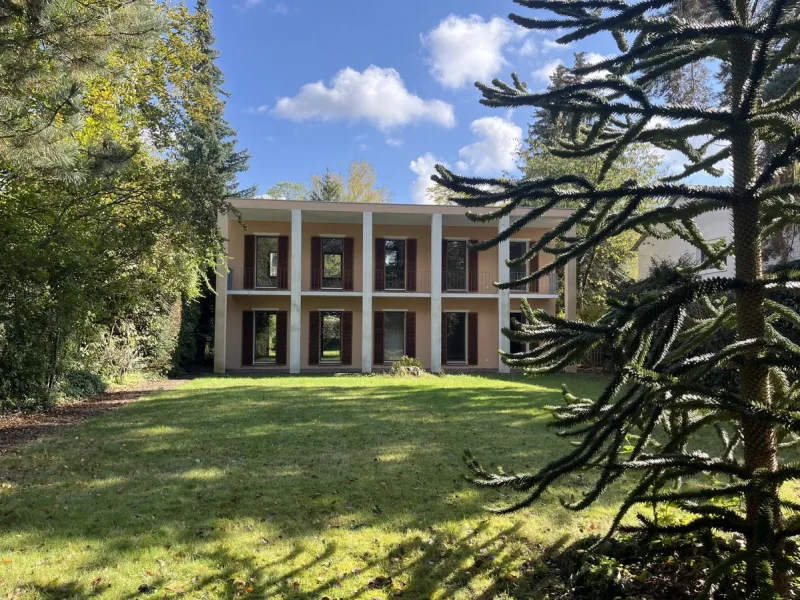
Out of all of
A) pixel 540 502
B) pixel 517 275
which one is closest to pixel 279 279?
pixel 517 275

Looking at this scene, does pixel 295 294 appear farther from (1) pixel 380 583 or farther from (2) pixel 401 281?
(1) pixel 380 583

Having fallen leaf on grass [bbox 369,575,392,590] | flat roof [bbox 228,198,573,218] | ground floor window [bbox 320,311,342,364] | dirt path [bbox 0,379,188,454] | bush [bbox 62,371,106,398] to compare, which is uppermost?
flat roof [bbox 228,198,573,218]

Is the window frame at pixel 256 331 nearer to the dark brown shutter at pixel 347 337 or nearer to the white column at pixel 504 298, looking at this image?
the dark brown shutter at pixel 347 337

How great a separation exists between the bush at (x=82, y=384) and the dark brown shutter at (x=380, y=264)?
35.3 feet

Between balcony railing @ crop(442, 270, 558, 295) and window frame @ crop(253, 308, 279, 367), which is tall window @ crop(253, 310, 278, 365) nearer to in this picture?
window frame @ crop(253, 308, 279, 367)

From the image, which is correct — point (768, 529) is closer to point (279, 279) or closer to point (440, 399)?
point (440, 399)

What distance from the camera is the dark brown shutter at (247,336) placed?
19.9m

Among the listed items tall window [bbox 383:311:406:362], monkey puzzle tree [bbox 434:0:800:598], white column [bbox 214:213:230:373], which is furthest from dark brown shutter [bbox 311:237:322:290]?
monkey puzzle tree [bbox 434:0:800:598]

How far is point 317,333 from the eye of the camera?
20.3 m

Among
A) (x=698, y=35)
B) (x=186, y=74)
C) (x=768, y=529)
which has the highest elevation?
(x=186, y=74)

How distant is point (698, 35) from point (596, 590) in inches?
116

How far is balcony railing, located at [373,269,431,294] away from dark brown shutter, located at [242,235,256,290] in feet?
15.9

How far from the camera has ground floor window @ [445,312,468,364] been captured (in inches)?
824

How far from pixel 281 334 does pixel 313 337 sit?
1278mm
